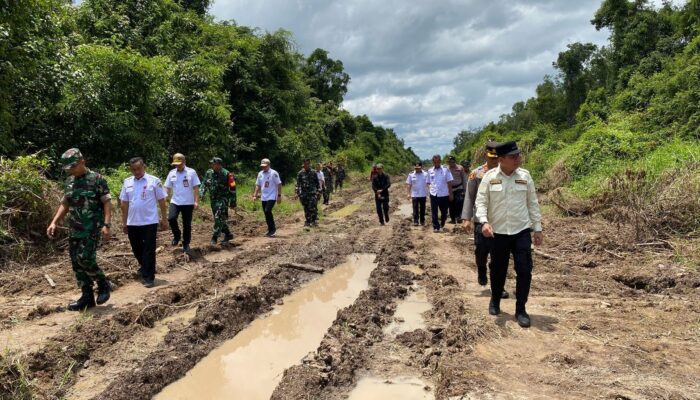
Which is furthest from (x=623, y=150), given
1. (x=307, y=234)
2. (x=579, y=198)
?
(x=307, y=234)

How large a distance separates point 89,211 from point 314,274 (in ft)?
10.9

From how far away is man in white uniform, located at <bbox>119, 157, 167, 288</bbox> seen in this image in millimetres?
6121

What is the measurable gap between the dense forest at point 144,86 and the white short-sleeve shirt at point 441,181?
8145mm

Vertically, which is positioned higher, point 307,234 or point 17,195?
point 17,195

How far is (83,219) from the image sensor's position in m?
5.12

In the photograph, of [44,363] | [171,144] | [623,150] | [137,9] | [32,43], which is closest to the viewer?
[44,363]

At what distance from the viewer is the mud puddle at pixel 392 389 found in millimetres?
3393

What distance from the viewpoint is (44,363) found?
3.76m

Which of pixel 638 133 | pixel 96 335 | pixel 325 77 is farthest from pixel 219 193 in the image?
pixel 325 77

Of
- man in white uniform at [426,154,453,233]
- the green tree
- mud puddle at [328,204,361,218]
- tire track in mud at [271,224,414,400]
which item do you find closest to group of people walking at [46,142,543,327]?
tire track in mud at [271,224,414,400]

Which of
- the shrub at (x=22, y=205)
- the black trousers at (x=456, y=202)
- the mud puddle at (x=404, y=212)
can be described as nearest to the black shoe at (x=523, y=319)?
the black trousers at (x=456, y=202)

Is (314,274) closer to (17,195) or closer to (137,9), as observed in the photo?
(17,195)

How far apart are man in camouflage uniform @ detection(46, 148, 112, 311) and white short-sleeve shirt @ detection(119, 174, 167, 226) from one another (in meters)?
0.79

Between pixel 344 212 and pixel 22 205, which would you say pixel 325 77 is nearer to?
pixel 344 212
